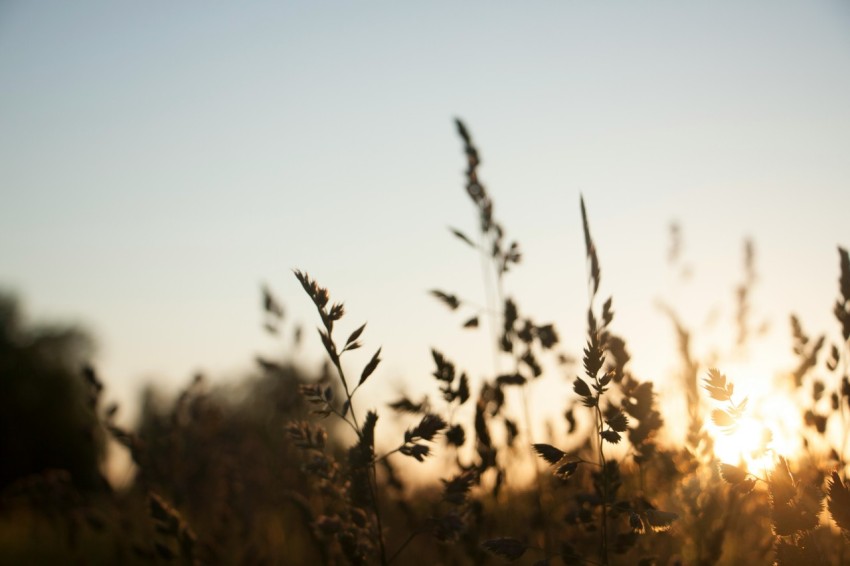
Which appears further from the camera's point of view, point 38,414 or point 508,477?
point 38,414

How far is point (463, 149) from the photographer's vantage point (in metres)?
3.33

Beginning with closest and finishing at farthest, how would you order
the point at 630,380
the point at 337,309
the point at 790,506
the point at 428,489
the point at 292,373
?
the point at 790,506 < the point at 337,309 < the point at 630,380 < the point at 292,373 < the point at 428,489

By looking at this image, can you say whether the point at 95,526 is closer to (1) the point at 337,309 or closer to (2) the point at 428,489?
(2) the point at 428,489

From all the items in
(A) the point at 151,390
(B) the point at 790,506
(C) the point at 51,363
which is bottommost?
(B) the point at 790,506

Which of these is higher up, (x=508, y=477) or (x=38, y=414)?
(x=38, y=414)

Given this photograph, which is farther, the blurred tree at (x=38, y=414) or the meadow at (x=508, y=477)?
the blurred tree at (x=38, y=414)

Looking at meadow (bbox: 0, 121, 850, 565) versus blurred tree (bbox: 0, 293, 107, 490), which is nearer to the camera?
meadow (bbox: 0, 121, 850, 565)

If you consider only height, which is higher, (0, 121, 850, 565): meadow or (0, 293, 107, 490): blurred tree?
(0, 293, 107, 490): blurred tree

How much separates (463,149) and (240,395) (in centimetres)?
3876

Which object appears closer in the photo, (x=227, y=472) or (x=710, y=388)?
(x=710, y=388)

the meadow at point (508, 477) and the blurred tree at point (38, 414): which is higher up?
the blurred tree at point (38, 414)

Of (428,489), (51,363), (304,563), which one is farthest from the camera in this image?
(51,363)

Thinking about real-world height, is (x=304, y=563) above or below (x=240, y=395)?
below

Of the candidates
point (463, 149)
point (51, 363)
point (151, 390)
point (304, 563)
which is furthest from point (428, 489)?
point (151, 390)
